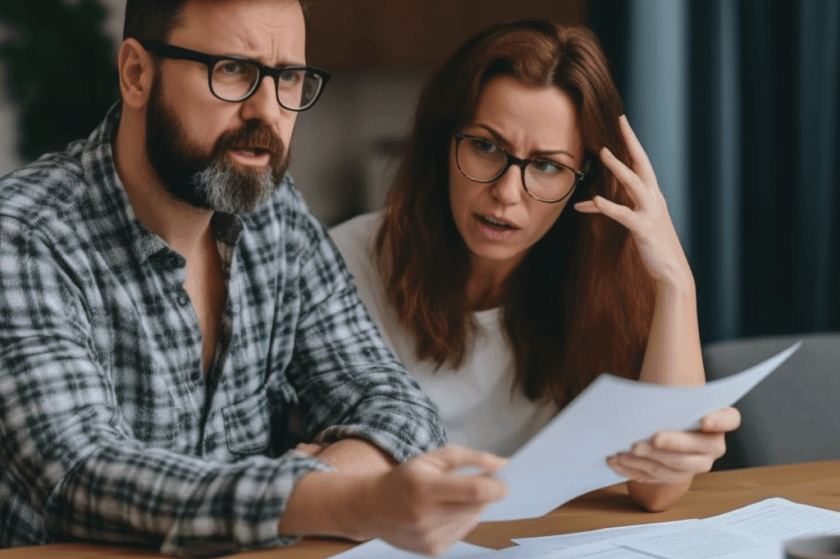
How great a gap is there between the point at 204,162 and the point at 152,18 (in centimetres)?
20

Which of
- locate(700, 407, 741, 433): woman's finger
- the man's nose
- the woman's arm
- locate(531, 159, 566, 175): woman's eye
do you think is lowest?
locate(700, 407, 741, 433): woman's finger

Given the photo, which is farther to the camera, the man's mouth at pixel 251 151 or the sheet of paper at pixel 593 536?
the man's mouth at pixel 251 151

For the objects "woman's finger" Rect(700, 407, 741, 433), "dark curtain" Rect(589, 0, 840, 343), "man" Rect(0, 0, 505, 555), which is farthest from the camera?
"dark curtain" Rect(589, 0, 840, 343)

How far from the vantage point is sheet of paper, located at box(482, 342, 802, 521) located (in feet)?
2.67

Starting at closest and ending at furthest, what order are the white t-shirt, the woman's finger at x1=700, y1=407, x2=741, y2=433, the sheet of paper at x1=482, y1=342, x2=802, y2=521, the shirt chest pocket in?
the sheet of paper at x1=482, y1=342, x2=802, y2=521 → the woman's finger at x1=700, y1=407, x2=741, y2=433 → the shirt chest pocket → the white t-shirt

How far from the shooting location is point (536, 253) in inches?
66.5

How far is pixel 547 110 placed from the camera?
1.49 m

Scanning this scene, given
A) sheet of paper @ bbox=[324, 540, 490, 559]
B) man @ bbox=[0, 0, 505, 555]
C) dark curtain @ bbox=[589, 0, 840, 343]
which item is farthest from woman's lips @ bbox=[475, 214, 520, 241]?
dark curtain @ bbox=[589, 0, 840, 343]

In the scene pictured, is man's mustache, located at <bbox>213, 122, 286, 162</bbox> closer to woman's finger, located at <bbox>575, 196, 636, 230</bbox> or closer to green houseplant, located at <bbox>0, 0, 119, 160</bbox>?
woman's finger, located at <bbox>575, 196, 636, 230</bbox>

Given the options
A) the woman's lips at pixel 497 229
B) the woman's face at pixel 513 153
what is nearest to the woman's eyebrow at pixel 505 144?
the woman's face at pixel 513 153

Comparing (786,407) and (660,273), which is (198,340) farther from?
(786,407)

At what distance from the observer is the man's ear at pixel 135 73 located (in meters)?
1.29

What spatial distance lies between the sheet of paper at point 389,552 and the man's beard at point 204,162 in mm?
484

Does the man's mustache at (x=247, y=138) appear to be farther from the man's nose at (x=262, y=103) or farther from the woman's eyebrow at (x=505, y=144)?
the woman's eyebrow at (x=505, y=144)
